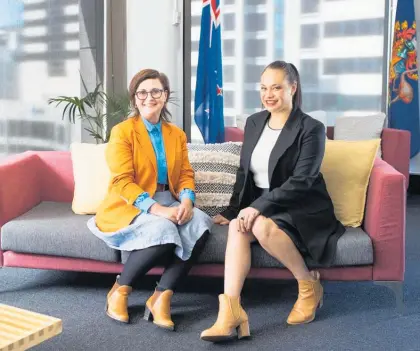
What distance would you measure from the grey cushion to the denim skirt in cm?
9

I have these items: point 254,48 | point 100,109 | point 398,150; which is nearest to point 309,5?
point 254,48

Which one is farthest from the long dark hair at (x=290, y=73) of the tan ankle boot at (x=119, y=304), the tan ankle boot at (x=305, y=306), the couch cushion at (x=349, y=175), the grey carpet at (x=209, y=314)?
the tan ankle boot at (x=119, y=304)

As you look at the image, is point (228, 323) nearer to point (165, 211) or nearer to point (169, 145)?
point (165, 211)

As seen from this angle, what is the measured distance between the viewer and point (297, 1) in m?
6.89

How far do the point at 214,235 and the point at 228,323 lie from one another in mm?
512

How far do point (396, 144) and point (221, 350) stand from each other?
142 inches

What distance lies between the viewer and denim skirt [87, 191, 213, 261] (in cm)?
298

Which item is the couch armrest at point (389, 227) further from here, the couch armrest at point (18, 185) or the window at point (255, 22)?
the window at point (255, 22)

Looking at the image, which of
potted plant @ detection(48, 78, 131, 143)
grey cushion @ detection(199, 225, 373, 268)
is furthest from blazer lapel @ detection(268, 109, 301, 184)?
potted plant @ detection(48, 78, 131, 143)

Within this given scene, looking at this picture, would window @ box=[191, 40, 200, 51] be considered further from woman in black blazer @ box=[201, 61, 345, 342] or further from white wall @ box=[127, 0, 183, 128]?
woman in black blazer @ box=[201, 61, 345, 342]

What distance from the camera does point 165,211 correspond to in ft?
10.1

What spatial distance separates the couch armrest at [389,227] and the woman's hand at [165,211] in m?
0.94

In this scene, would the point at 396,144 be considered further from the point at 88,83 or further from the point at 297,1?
the point at 88,83

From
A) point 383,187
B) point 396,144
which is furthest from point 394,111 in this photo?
point 383,187
